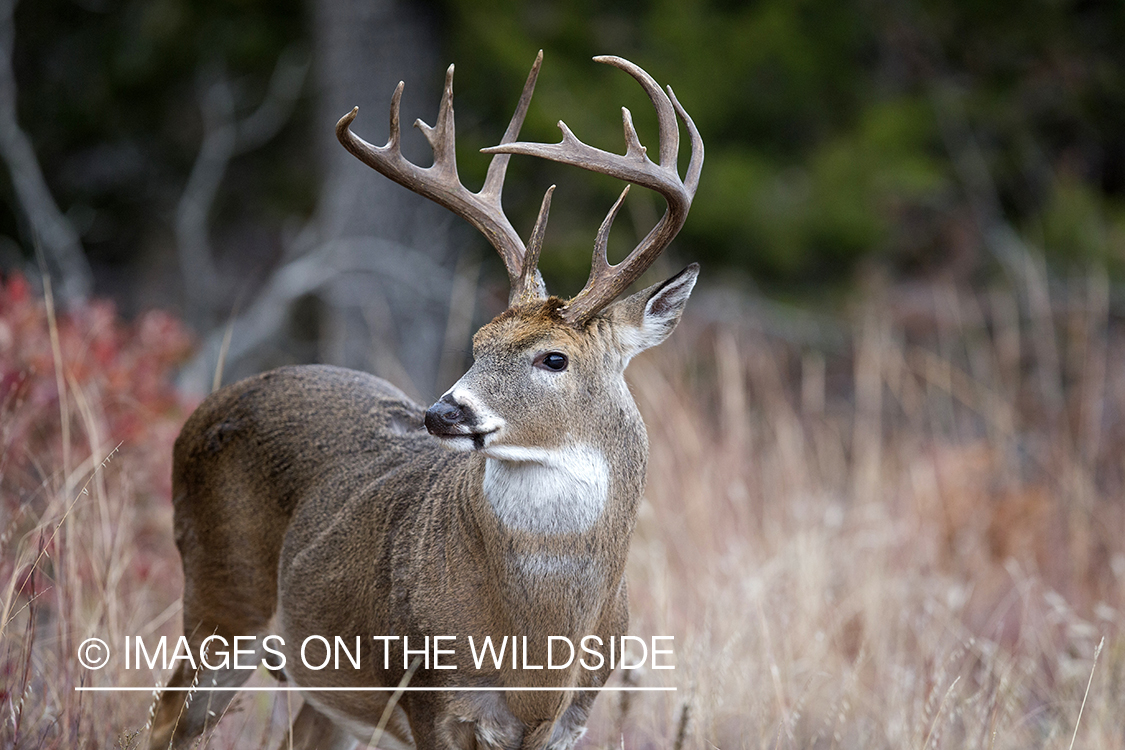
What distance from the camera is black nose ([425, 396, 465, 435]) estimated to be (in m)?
2.58

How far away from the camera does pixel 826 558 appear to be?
18.1ft

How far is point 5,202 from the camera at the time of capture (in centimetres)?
1152

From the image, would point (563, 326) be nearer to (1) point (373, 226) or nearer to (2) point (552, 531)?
(2) point (552, 531)

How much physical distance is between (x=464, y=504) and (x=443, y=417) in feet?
1.28

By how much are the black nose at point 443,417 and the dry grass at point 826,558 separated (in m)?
0.90

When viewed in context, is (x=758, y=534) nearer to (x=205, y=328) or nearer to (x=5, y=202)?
(x=205, y=328)

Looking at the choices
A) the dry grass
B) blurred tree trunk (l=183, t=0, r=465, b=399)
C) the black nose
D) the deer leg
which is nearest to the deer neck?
the black nose

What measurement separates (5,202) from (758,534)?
29.7ft

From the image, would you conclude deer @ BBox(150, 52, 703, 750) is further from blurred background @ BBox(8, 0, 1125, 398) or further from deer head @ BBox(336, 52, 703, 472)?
blurred background @ BBox(8, 0, 1125, 398)

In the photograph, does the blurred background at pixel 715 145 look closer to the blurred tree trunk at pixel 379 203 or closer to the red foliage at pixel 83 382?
the blurred tree trunk at pixel 379 203

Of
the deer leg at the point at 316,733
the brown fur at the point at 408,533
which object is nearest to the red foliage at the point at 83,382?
the brown fur at the point at 408,533

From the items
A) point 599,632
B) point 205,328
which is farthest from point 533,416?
point 205,328

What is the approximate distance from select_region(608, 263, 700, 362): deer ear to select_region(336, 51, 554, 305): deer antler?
0.23 metres

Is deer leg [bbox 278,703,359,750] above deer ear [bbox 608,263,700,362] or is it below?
below
